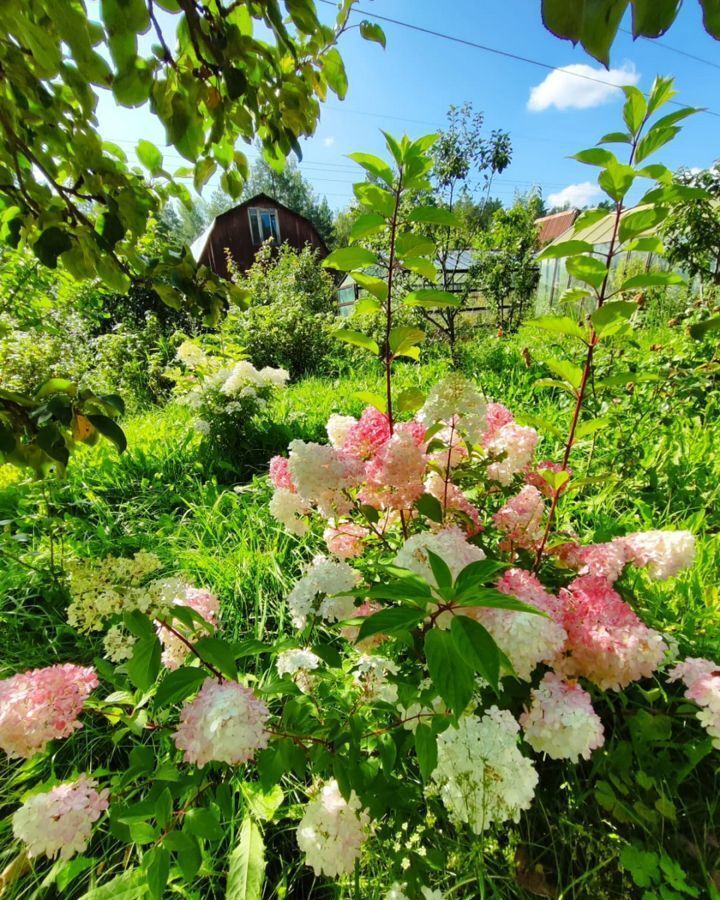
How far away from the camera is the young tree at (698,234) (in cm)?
518

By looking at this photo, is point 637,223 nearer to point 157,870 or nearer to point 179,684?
point 179,684

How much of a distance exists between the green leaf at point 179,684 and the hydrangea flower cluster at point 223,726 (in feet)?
0.09

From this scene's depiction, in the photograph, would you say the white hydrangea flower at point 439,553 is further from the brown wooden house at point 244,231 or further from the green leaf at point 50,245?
the brown wooden house at point 244,231

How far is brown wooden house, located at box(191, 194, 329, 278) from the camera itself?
17.8 m

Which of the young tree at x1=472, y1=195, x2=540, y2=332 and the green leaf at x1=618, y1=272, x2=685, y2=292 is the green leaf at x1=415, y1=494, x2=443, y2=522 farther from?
the young tree at x1=472, y1=195, x2=540, y2=332

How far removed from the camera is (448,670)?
1.58ft

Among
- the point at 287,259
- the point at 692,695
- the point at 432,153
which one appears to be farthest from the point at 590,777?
the point at 287,259

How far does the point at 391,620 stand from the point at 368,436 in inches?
22.0

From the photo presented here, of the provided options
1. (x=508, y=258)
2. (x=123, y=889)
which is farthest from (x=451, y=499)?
(x=508, y=258)

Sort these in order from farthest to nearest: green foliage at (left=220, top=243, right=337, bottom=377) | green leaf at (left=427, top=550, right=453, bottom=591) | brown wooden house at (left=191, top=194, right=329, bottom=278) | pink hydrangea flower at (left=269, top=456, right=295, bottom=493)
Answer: brown wooden house at (left=191, top=194, right=329, bottom=278)
green foliage at (left=220, top=243, right=337, bottom=377)
pink hydrangea flower at (left=269, top=456, right=295, bottom=493)
green leaf at (left=427, top=550, right=453, bottom=591)

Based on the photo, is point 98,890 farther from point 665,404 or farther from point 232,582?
point 665,404

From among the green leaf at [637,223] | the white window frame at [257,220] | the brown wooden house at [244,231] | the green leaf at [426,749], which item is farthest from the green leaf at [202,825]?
the white window frame at [257,220]

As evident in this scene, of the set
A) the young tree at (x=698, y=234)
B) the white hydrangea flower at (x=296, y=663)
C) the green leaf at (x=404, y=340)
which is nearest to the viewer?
the green leaf at (x=404, y=340)

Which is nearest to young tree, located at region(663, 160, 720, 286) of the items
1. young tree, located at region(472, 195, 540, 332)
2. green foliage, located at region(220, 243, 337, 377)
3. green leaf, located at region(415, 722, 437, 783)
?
young tree, located at region(472, 195, 540, 332)
